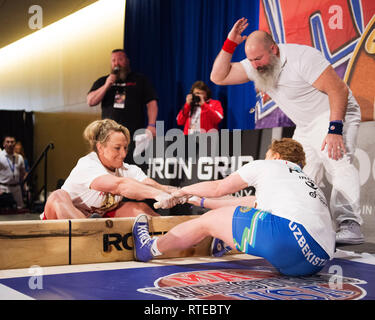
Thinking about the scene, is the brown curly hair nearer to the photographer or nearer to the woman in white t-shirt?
the woman in white t-shirt

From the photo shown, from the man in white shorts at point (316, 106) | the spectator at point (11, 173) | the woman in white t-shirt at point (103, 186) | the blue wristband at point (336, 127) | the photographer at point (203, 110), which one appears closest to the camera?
the woman in white t-shirt at point (103, 186)

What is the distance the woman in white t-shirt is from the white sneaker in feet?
4.71

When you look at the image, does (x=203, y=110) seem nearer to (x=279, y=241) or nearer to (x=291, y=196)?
(x=291, y=196)

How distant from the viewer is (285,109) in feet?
15.4

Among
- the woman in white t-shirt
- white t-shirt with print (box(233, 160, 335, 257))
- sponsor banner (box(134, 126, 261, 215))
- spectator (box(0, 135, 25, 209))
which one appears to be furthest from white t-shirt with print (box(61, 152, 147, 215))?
spectator (box(0, 135, 25, 209))

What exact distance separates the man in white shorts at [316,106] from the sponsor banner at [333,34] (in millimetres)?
101

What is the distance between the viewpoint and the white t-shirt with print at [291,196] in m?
2.49

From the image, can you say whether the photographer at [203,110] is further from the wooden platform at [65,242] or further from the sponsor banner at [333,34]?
the wooden platform at [65,242]

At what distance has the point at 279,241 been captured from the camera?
8.08 ft

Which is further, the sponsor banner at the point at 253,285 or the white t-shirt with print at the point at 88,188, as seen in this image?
the white t-shirt with print at the point at 88,188

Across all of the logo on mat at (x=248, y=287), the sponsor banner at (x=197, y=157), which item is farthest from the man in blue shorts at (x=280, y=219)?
the sponsor banner at (x=197, y=157)

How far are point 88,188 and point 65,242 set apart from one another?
0.52 meters

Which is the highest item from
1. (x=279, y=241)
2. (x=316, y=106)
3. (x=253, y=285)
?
(x=316, y=106)

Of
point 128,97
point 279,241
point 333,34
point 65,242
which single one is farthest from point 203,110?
point 279,241
